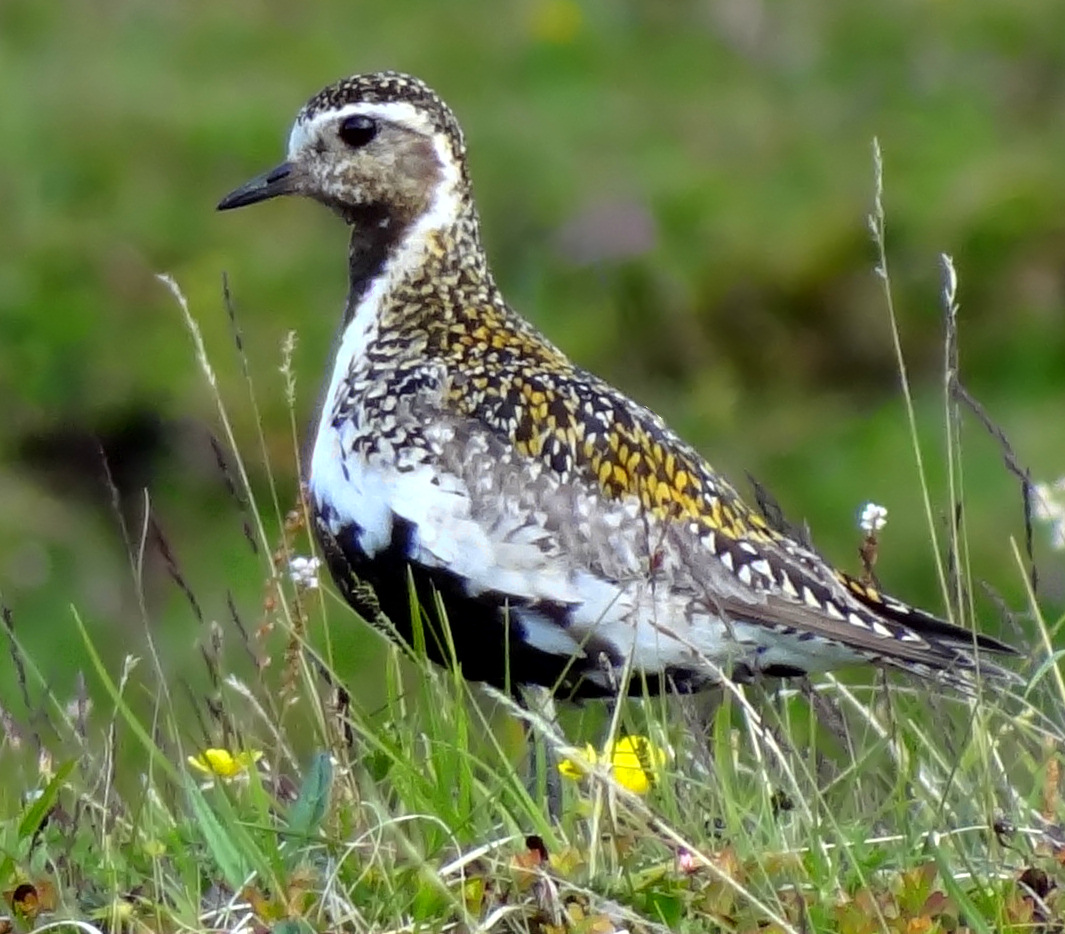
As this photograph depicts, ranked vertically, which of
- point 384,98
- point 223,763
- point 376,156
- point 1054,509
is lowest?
point 223,763

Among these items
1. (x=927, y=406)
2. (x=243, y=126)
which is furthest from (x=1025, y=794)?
(x=243, y=126)

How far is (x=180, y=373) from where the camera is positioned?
11273 millimetres

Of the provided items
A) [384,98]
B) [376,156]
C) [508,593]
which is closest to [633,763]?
[508,593]

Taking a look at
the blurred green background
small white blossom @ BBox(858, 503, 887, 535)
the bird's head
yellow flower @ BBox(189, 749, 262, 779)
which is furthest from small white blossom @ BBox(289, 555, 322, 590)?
the blurred green background

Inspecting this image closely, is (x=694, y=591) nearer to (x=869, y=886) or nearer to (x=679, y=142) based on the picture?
(x=869, y=886)

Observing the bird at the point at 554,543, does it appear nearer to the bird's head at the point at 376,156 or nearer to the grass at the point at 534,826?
the grass at the point at 534,826

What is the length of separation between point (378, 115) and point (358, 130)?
6cm

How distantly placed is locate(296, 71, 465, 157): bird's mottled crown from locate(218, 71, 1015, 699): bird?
2.10 feet

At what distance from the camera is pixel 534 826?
4.02 meters

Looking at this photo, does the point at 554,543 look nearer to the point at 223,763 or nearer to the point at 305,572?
the point at 305,572

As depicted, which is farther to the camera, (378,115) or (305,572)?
(378,115)

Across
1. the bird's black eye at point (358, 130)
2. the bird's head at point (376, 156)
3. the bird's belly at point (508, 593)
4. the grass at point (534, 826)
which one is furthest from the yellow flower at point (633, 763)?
the bird's black eye at point (358, 130)

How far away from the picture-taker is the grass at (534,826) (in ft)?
12.4

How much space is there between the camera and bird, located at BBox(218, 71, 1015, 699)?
4887 mm
